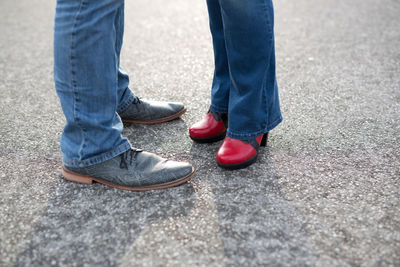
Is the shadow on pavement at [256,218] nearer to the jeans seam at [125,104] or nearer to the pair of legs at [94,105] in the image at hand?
the pair of legs at [94,105]

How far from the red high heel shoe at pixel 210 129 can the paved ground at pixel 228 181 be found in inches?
1.9

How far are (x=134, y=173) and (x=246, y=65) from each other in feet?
1.76

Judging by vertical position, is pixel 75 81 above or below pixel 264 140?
above

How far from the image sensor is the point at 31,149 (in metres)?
1.71

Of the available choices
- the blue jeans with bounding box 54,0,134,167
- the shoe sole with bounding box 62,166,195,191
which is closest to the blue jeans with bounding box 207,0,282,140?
the shoe sole with bounding box 62,166,195,191

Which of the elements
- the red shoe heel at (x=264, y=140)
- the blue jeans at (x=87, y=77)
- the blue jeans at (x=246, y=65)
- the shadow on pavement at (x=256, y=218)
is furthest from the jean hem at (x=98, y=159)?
the red shoe heel at (x=264, y=140)

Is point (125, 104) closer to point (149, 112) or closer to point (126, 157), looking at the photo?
point (149, 112)

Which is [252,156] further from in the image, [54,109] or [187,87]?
[54,109]

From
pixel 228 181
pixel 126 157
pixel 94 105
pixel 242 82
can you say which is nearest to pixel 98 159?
pixel 126 157

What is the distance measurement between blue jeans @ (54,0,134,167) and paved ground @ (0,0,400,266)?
0.17 m

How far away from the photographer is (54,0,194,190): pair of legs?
1208 millimetres

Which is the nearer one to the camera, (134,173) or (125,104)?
(134,173)

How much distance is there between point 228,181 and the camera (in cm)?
146

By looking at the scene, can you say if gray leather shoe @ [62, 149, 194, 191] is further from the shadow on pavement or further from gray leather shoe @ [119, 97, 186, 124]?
gray leather shoe @ [119, 97, 186, 124]
